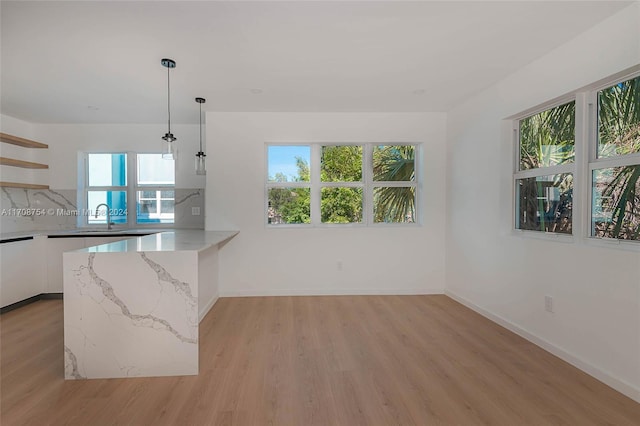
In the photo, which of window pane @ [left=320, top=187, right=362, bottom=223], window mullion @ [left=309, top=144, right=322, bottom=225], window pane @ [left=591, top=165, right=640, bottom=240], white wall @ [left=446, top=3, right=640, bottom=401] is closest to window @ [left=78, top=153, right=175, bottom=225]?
window mullion @ [left=309, top=144, right=322, bottom=225]

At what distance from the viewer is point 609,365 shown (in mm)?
2031

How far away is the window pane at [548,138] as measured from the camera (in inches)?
96.8

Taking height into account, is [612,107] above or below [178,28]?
below

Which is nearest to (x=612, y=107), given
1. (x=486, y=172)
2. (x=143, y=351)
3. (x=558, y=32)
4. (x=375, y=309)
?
(x=558, y=32)

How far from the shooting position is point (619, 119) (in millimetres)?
2090

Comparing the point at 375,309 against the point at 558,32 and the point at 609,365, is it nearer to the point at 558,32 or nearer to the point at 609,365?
the point at 609,365

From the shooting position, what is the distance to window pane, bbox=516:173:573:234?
8.12ft

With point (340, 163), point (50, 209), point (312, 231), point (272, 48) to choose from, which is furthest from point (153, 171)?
point (272, 48)

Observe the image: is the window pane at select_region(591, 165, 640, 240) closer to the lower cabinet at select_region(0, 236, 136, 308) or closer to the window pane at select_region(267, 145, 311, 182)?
the window pane at select_region(267, 145, 311, 182)

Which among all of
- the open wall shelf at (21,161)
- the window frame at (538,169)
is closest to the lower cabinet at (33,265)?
the open wall shelf at (21,161)

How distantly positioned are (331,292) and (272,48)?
301cm

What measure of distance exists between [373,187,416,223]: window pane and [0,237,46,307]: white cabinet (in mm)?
4468

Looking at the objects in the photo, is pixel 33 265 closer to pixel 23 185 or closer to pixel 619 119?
pixel 23 185

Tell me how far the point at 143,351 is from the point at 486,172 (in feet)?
12.1
